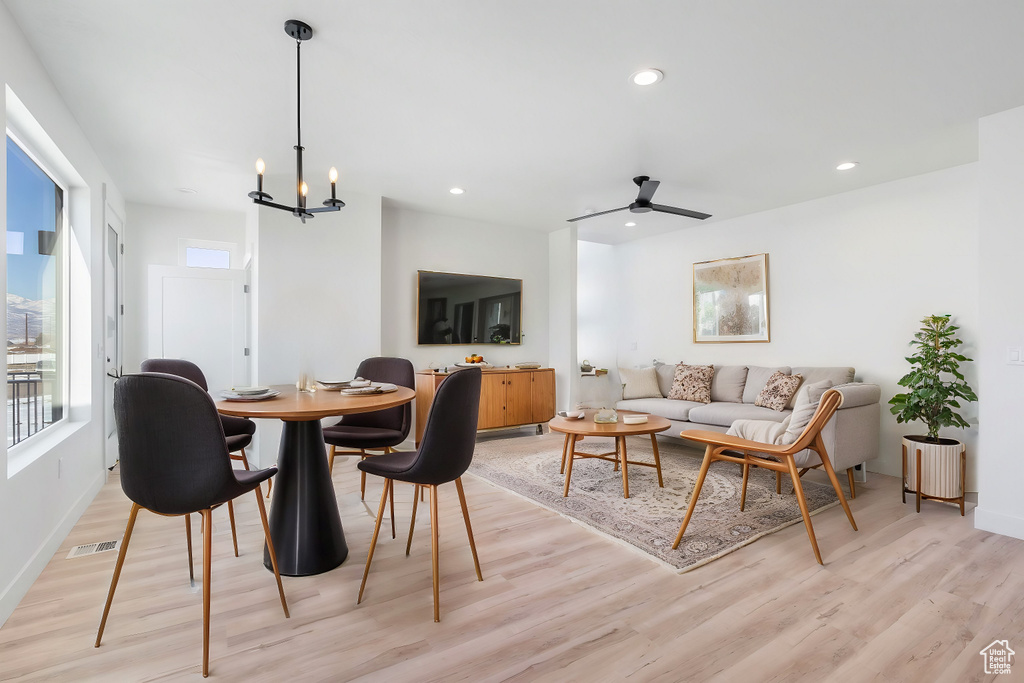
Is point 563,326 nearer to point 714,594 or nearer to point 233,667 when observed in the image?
point 714,594

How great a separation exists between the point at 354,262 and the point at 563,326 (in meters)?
2.64

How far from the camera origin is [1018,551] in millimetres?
2650

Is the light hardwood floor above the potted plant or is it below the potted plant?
below

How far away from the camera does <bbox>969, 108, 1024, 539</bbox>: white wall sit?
114 inches

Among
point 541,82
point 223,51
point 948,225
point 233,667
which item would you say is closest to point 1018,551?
point 948,225

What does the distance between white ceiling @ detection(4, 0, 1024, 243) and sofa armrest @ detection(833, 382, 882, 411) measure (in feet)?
5.69

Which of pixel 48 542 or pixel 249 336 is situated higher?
pixel 249 336

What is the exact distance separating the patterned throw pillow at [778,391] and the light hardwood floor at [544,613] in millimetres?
1684

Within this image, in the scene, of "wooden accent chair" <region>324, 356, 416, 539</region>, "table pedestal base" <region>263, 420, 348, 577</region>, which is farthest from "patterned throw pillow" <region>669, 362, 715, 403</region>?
"table pedestal base" <region>263, 420, 348, 577</region>

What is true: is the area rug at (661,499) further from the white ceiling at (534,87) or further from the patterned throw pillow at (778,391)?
the white ceiling at (534,87)

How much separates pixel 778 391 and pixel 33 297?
5446 millimetres

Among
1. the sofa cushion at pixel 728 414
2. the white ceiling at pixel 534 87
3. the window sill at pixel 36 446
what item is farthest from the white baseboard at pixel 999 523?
the window sill at pixel 36 446

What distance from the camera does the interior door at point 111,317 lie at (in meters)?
3.97

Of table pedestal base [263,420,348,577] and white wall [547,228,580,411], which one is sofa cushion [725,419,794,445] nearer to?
table pedestal base [263,420,348,577]
